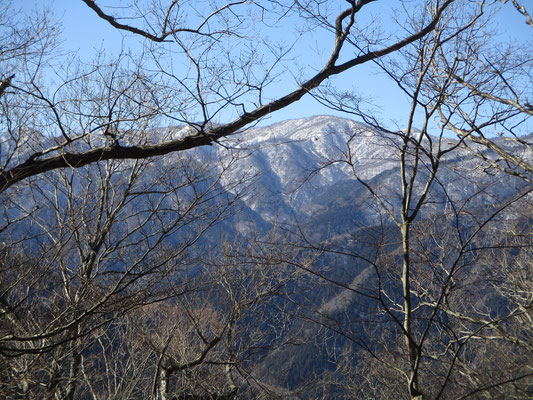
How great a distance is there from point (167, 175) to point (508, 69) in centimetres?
519

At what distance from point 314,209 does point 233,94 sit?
5497 inches

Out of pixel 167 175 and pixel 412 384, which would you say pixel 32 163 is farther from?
pixel 167 175

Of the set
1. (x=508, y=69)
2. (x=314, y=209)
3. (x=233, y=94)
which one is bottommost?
(x=314, y=209)

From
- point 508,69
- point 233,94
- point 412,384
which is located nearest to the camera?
point 412,384

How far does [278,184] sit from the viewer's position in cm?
17388

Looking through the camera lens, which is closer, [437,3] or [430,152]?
[430,152]

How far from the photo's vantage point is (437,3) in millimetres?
3539

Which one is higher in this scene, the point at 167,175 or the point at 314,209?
the point at 167,175

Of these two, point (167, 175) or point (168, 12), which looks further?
point (167, 175)

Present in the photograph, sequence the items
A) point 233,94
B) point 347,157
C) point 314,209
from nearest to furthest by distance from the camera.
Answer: point 233,94 < point 347,157 < point 314,209

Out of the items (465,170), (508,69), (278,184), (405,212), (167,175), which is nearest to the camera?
(405,212)

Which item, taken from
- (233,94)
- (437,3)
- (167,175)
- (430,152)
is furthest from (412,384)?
(167,175)

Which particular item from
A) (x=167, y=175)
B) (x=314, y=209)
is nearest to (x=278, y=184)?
(x=314, y=209)

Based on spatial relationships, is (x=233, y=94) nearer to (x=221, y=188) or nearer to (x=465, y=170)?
(x=465, y=170)
